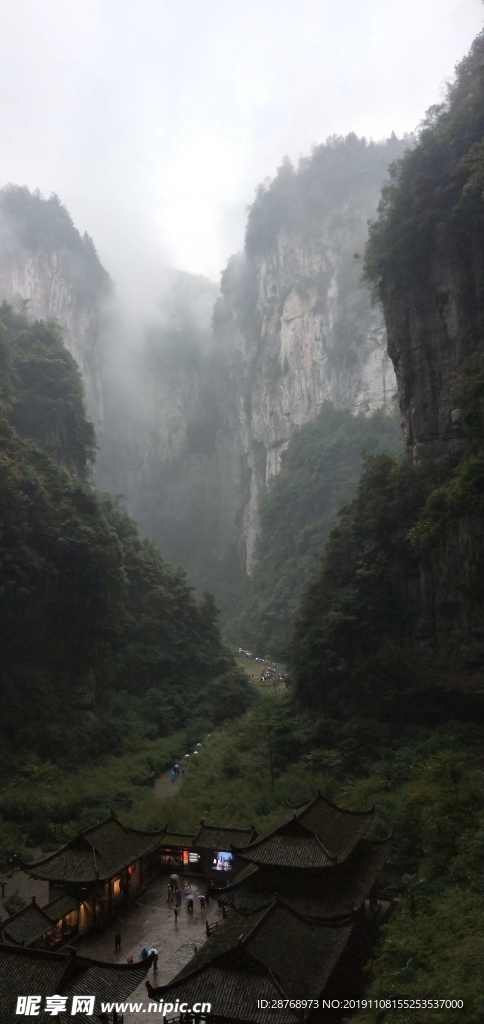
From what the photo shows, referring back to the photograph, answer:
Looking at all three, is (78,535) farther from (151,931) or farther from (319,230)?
(319,230)

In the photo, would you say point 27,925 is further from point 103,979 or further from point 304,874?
point 304,874

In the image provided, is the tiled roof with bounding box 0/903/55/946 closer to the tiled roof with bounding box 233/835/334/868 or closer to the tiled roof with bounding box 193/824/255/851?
the tiled roof with bounding box 233/835/334/868

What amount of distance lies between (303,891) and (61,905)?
13.4 ft

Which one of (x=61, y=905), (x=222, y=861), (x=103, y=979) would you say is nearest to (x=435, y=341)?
(x=222, y=861)

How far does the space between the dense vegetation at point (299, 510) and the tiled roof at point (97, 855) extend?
87.0 ft

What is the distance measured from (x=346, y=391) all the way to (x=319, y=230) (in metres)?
16.7

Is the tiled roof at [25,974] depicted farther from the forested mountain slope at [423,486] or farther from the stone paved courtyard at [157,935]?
the forested mountain slope at [423,486]

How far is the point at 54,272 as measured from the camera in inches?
2178

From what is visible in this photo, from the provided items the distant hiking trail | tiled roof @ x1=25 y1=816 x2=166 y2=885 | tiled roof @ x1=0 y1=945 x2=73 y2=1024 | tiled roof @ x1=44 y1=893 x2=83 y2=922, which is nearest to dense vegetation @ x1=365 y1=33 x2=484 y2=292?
the distant hiking trail

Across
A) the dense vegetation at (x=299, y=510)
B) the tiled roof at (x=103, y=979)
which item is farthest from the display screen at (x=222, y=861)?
the dense vegetation at (x=299, y=510)

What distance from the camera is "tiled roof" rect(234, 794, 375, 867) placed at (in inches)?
392

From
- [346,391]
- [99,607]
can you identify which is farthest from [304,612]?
[346,391]

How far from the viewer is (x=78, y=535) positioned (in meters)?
21.7

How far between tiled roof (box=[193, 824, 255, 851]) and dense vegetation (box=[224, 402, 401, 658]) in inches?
1022
